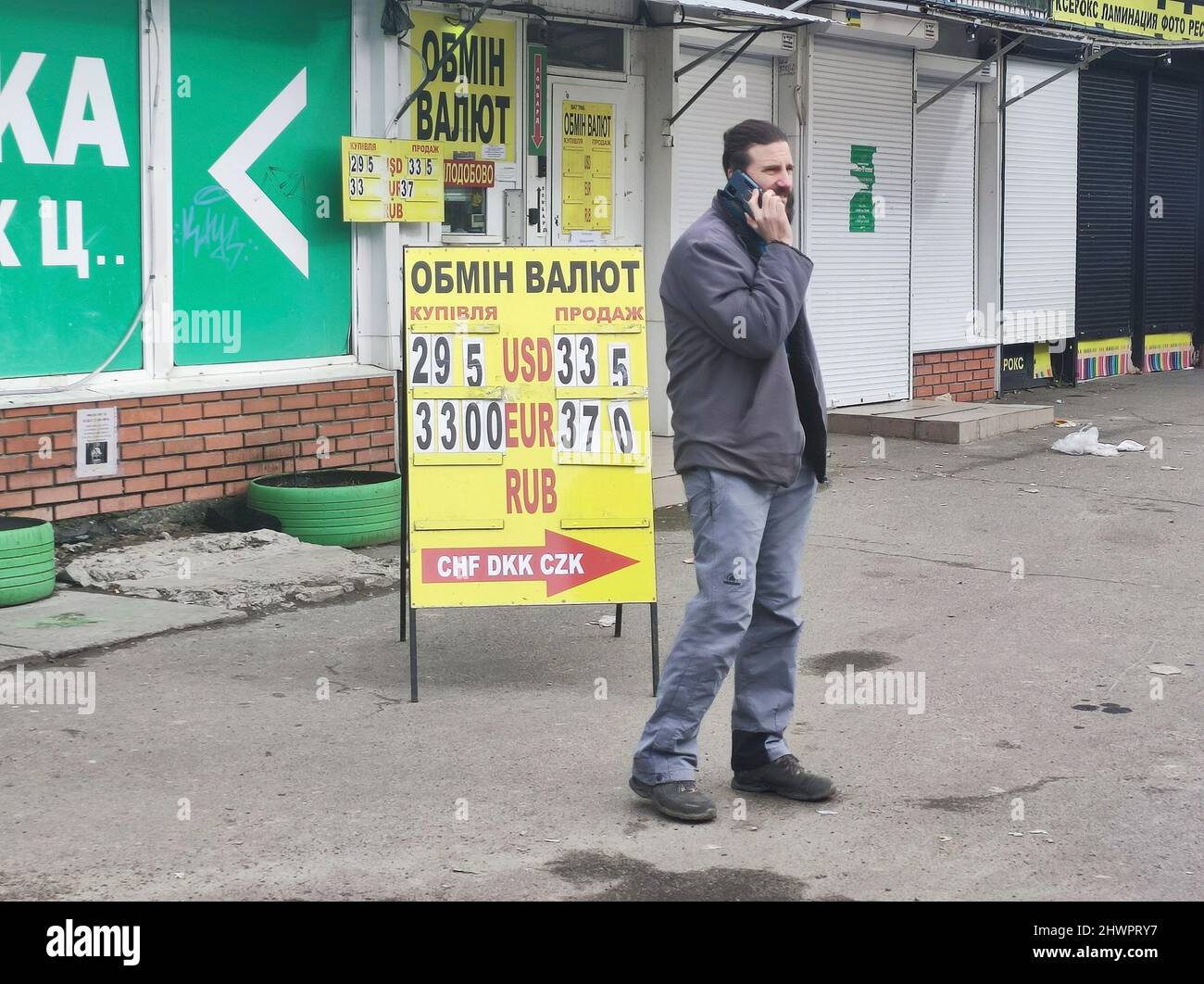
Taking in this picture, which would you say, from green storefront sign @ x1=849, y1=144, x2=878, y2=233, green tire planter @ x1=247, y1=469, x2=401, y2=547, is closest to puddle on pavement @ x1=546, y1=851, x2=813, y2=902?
green tire planter @ x1=247, y1=469, x2=401, y2=547

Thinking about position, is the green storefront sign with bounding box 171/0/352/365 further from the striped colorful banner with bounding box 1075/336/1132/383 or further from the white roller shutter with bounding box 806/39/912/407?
the striped colorful banner with bounding box 1075/336/1132/383

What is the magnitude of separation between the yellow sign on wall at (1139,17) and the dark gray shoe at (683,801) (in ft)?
37.9

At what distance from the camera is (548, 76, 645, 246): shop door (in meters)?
11.3

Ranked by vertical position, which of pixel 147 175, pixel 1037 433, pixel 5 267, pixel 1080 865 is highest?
pixel 147 175

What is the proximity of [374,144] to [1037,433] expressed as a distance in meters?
6.39

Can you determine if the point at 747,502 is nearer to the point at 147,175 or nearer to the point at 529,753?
the point at 529,753

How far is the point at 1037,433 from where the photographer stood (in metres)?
13.3

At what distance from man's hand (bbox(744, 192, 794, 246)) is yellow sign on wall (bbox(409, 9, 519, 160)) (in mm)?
5543

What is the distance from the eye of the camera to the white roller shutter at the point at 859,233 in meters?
13.2

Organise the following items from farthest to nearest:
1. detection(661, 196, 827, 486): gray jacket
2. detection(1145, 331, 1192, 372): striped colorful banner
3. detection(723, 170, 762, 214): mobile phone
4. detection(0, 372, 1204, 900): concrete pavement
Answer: detection(1145, 331, 1192, 372): striped colorful banner < detection(723, 170, 762, 214): mobile phone < detection(661, 196, 827, 486): gray jacket < detection(0, 372, 1204, 900): concrete pavement

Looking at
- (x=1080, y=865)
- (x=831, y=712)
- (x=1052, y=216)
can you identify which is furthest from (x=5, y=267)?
(x=1052, y=216)

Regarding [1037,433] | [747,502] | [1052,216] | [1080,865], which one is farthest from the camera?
[1052,216]

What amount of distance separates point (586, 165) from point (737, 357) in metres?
7.07

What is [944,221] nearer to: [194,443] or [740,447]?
[194,443]
